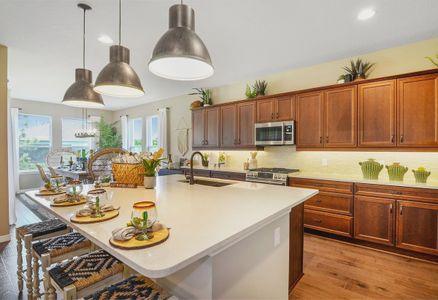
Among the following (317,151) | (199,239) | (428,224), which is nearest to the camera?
(199,239)

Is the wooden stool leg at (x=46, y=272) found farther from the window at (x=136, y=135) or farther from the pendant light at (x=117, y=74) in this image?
the window at (x=136, y=135)

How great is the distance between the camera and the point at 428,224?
2.62m

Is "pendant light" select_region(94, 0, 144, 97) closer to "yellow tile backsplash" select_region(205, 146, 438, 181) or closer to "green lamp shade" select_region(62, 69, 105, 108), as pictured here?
"green lamp shade" select_region(62, 69, 105, 108)

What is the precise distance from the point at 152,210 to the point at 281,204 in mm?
921

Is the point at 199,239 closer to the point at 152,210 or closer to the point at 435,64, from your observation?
the point at 152,210

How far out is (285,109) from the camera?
13.2ft

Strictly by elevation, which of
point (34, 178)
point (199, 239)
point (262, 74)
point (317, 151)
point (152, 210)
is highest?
point (262, 74)

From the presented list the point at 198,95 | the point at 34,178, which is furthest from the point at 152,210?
the point at 34,178

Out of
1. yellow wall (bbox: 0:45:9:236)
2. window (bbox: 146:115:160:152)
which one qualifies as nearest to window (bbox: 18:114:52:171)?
window (bbox: 146:115:160:152)

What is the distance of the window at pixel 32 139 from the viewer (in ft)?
22.3

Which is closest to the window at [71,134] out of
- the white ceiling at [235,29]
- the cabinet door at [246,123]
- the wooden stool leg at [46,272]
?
the white ceiling at [235,29]

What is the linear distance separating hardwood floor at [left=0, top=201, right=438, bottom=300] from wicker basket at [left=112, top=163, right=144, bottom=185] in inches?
55.1

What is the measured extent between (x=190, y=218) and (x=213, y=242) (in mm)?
352

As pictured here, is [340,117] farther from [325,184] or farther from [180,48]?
[180,48]
